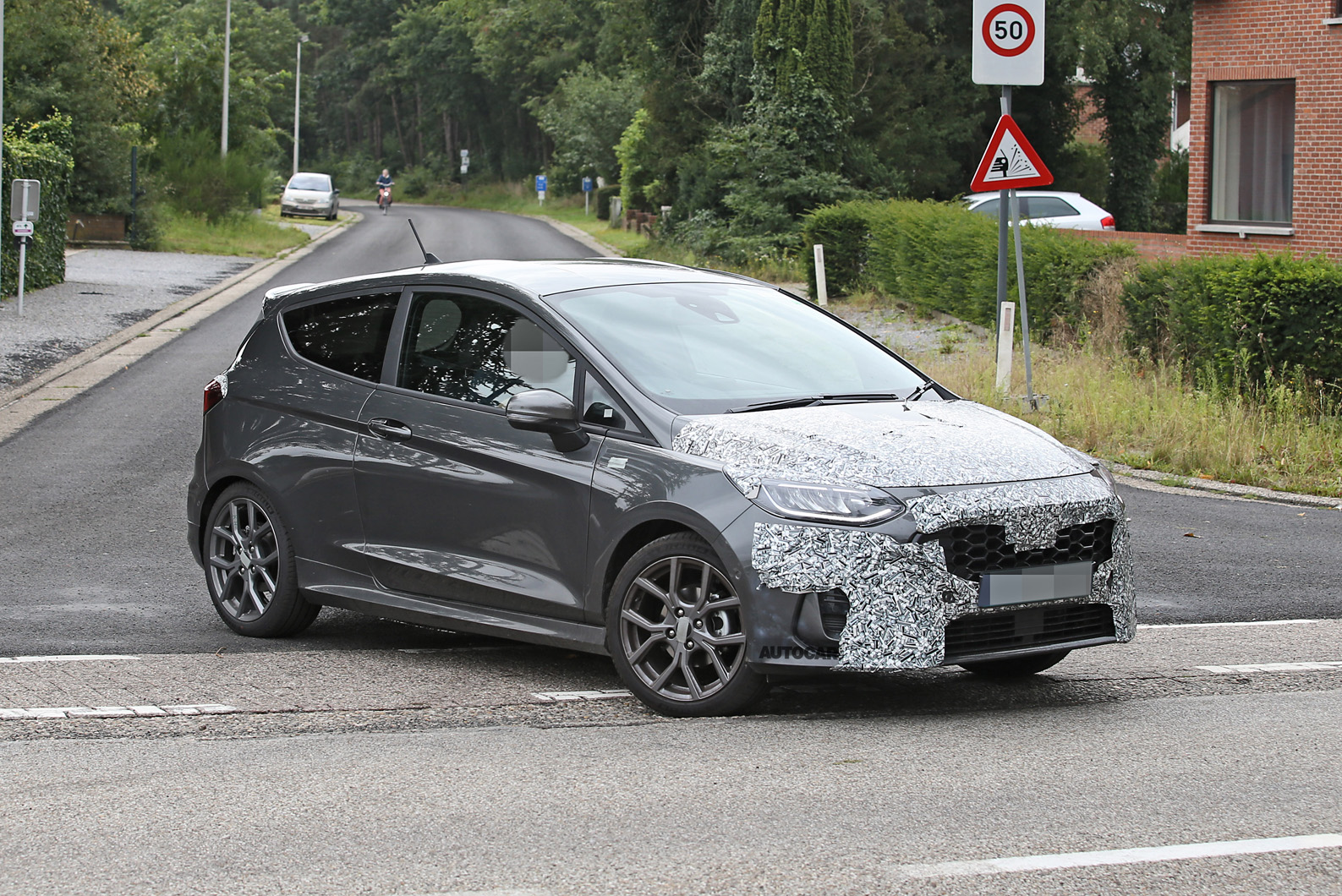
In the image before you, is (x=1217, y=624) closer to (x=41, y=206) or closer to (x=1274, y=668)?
(x=1274, y=668)

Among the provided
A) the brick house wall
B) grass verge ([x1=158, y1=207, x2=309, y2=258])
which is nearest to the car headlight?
the brick house wall

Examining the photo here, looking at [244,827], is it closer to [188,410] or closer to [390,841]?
[390,841]

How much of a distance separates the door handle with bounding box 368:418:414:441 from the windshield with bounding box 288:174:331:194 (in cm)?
5228

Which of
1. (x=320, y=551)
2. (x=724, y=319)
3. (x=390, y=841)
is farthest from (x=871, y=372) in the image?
(x=390, y=841)

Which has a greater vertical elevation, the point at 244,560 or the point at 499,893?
the point at 244,560

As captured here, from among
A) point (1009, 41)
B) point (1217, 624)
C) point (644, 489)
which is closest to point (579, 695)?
point (644, 489)

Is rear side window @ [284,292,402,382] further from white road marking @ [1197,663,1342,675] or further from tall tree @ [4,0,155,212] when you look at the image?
tall tree @ [4,0,155,212]

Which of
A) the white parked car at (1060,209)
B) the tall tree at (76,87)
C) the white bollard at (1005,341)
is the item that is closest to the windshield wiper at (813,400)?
the white bollard at (1005,341)

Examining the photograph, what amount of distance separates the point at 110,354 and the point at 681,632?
53.4 feet

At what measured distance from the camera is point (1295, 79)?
930 inches

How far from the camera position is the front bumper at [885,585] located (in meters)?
5.45

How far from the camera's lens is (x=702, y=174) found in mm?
36125

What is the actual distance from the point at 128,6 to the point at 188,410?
232 ft

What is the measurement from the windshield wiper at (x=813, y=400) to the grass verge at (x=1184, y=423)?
6508 mm
